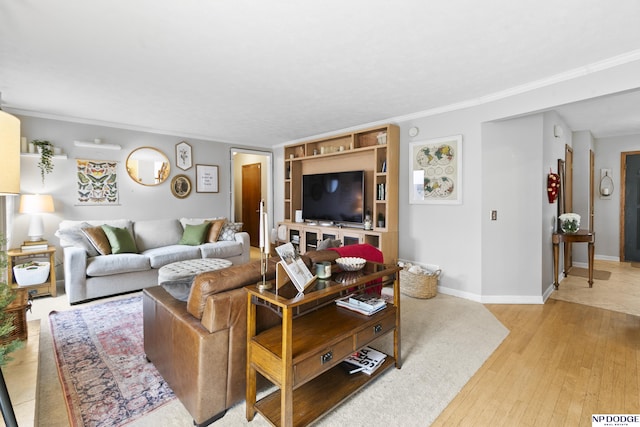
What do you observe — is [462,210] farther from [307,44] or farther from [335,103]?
[307,44]

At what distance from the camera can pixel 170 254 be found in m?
4.14

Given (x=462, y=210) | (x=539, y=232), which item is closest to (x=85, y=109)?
(x=462, y=210)

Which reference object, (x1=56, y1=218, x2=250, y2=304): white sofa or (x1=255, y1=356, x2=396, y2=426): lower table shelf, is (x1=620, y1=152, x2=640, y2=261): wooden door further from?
(x1=56, y1=218, x2=250, y2=304): white sofa

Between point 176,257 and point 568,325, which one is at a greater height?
point 176,257

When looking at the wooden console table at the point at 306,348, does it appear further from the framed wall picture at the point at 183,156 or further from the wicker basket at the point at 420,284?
the framed wall picture at the point at 183,156

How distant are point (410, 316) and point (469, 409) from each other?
1.36 meters

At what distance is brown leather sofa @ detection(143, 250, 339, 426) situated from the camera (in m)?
1.57

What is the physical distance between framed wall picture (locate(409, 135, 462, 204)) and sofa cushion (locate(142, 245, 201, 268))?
3170 millimetres

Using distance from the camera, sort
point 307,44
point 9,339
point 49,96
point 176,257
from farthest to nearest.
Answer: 1. point 176,257
2. point 49,96
3. point 307,44
4. point 9,339

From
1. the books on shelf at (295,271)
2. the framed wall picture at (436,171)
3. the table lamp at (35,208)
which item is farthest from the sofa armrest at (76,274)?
the framed wall picture at (436,171)

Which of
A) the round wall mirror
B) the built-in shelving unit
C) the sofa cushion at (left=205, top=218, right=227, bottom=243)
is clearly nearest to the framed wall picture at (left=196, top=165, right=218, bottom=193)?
the round wall mirror

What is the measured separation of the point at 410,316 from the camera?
314 centimetres


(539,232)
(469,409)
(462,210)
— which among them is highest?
(462,210)

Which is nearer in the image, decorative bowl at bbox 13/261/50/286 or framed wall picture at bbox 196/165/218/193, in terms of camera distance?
decorative bowl at bbox 13/261/50/286
